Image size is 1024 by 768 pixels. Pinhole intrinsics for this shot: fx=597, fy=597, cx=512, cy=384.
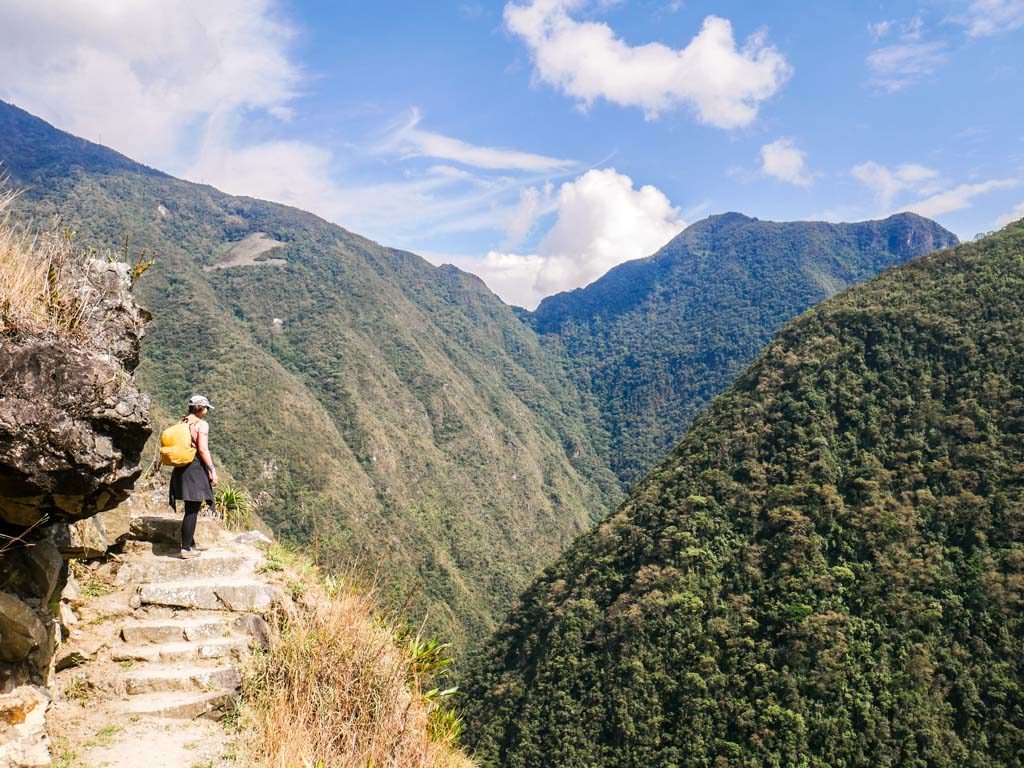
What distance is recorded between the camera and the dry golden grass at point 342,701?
15.9 ft

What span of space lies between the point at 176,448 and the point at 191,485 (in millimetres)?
505

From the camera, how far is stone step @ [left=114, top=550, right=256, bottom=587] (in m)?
7.20

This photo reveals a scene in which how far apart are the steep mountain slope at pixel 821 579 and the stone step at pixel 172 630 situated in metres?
40.9

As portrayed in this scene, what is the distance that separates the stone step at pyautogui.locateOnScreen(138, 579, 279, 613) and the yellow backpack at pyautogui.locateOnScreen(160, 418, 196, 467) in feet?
4.82

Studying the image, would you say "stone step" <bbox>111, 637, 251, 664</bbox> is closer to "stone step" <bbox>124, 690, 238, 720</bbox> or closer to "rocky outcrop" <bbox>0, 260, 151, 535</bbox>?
"stone step" <bbox>124, 690, 238, 720</bbox>

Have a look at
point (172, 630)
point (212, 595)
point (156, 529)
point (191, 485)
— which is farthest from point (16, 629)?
point (156, 529)

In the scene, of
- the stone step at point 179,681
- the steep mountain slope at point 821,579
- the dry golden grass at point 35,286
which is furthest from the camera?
the steep mountain slope at point 821,579

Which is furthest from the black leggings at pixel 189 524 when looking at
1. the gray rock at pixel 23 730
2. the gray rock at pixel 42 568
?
the gray rock at pixel 23 730

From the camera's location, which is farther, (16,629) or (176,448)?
(176,448)

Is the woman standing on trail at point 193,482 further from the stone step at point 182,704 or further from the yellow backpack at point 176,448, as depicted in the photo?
the stone step at point 182,704

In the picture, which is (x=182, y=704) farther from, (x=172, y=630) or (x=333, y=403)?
(x=333, y=403)

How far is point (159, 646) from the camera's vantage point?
6.11 metres

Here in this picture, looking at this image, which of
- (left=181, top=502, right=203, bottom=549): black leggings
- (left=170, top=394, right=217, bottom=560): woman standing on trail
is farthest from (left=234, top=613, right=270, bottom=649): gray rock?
(left=181, top=502, right=203, bottom=549): black leggings

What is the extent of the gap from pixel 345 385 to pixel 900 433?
113m
